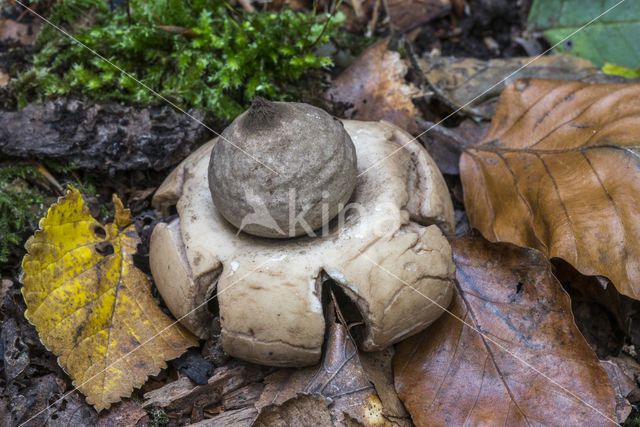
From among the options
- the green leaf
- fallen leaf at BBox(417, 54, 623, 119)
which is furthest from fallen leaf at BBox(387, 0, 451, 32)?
the green leaf

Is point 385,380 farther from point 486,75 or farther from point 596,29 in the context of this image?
point 596,29

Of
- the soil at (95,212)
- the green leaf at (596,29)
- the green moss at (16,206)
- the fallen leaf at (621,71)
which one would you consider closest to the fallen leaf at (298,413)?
the soil at (95,212)

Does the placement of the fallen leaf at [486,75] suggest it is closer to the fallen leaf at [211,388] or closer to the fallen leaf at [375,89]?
the fallen leaf at [375,89]

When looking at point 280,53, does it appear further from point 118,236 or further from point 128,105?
point 118,236

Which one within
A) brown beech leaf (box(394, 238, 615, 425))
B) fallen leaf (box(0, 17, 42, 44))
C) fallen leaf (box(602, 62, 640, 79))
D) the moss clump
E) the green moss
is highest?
fallen leaf (box(0, 17, 42, 44))

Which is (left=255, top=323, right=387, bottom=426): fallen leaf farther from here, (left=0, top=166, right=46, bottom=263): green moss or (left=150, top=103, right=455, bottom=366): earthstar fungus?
(left=0, top=166, right=46, bottom=263): green moss

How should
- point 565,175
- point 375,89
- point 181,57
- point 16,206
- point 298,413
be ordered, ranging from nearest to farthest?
point 298,413
point 565,175
point 16,206
point 181,57
point 375,89

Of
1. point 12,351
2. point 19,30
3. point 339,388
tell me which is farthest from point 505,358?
point 19,30
